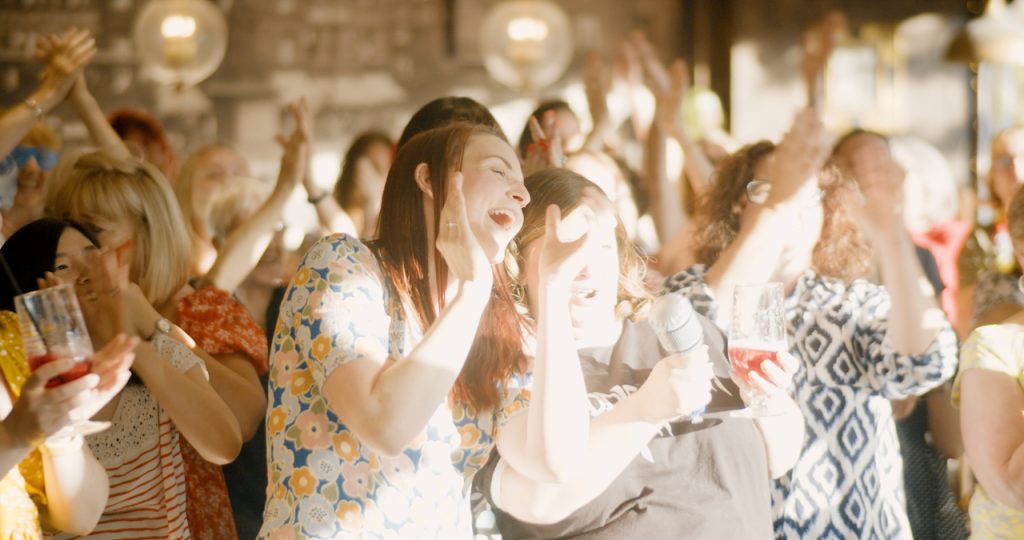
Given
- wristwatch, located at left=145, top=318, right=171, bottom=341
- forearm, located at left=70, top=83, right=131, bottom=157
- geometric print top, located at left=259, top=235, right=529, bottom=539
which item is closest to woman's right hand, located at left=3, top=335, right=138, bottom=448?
geometric print top, located at left=259, top=235, right=529, bottom=539

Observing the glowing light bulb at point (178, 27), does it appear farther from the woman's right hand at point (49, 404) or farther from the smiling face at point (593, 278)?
the woman's right hand at point (49, 404)

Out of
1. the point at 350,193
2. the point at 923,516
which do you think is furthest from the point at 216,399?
the point at 350,193

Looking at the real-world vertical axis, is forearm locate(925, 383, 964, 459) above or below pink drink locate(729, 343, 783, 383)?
below

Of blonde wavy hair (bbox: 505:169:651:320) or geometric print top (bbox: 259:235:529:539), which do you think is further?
blonde wavy hair (bbox: 505:169:651:320)

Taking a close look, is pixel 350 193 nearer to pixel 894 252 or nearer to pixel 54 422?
pixel 894 252

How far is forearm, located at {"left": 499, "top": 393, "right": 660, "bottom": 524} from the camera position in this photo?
1775 millimetres

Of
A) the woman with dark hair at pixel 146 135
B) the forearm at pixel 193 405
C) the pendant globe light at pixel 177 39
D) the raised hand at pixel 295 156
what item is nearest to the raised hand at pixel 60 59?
the raised hand at pixel 295 156

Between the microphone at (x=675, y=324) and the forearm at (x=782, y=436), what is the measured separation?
328mm

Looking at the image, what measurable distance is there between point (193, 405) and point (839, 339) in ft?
4.41

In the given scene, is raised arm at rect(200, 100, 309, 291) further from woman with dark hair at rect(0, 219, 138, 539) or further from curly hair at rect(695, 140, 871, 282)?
curly hair at rect(695, 140, 871, 282)

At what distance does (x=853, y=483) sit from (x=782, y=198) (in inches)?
24.2

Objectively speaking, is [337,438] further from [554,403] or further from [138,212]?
[138,212]

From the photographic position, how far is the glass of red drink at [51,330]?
1.60 metres

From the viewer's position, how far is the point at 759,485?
1.95m
